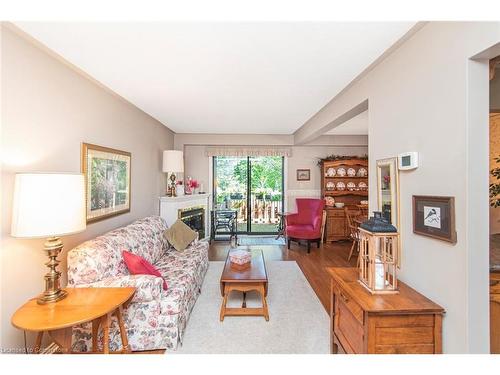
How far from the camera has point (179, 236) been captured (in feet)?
11.1

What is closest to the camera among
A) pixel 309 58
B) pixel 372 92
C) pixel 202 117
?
pixel 309 58

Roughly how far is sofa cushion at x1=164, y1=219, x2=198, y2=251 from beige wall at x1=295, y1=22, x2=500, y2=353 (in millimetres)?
2691

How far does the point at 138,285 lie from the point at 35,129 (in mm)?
1449

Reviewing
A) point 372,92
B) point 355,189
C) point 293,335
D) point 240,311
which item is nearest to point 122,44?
point 372,92

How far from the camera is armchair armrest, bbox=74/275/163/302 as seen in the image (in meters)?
1.84

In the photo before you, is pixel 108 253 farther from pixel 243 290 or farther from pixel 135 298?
pixel 243 290

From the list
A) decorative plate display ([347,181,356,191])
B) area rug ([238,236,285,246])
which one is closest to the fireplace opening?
area rug ([238,236,285,246])

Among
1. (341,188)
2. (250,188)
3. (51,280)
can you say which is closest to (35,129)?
(51,280)

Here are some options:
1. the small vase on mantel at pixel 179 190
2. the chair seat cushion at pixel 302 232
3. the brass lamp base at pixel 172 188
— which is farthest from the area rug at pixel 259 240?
the brass lamp base at pixel 172 188

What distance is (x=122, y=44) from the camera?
166 centimetres

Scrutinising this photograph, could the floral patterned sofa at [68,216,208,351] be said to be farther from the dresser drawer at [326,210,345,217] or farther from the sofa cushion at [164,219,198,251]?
the dresser drawer at [326,210,345,217]

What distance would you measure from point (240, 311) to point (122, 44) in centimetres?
261

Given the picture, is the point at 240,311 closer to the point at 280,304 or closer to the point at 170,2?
the point at 280,304

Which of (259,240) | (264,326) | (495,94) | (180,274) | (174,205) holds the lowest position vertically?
(264,326)
